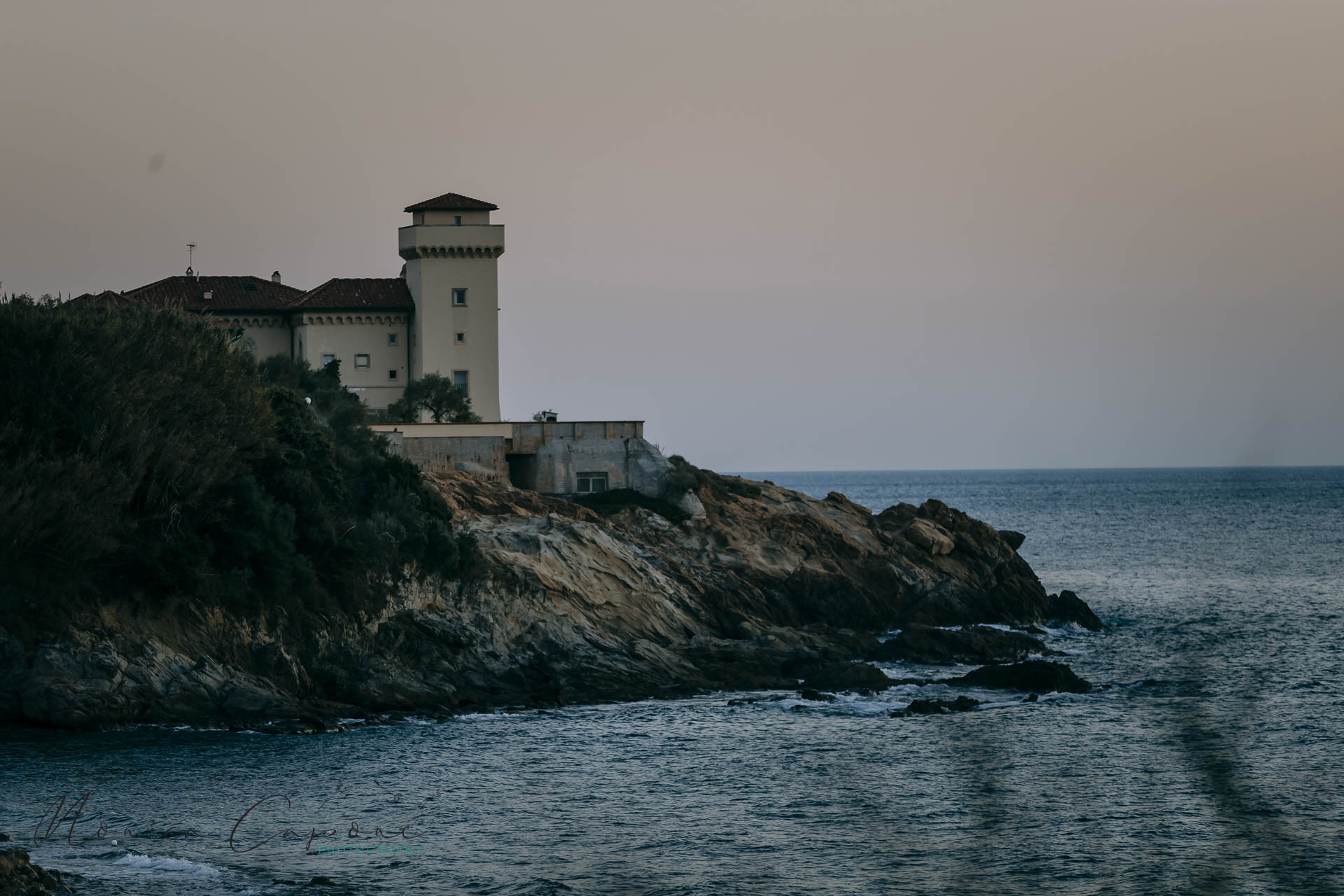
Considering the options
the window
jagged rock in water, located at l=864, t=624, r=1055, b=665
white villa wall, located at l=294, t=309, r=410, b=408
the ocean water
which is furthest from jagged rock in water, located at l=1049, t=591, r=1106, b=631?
white villa wall, located at l=294, t=309, r=410, b=408

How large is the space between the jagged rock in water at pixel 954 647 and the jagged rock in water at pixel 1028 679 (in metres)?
4.40

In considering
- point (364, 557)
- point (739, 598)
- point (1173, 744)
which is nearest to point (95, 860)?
point (364, 557)

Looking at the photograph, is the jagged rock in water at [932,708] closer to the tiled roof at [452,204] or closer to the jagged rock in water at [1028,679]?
the jagged rock in water at [1028,679]

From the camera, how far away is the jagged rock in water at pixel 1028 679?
134 feet

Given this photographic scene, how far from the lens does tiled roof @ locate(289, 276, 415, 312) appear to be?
66500 millimetres

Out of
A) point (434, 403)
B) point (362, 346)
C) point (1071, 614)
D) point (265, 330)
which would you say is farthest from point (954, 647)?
A: point (265, 330)

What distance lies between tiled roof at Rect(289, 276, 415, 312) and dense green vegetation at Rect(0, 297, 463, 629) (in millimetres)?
20515

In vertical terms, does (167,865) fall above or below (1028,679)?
above

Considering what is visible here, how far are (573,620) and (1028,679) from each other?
14135mm

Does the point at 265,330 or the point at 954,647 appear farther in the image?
the point at 265,330

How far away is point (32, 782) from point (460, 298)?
1653 inches

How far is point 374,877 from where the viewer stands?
21562 millimetres

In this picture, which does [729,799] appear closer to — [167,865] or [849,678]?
[167,865]

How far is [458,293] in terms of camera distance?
220ft
